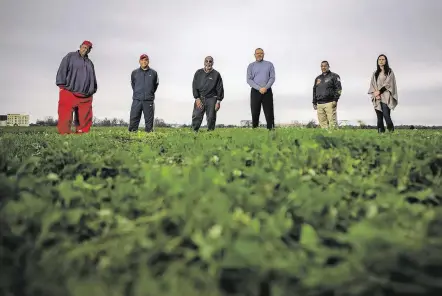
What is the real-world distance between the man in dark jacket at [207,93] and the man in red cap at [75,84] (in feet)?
11.8

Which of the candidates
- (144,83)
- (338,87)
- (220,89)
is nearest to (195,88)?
(220,89)

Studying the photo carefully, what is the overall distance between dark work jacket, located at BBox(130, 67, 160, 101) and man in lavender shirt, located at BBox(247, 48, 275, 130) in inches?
142

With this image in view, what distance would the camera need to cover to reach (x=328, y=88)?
15742mm

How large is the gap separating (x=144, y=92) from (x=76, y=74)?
7.92ft

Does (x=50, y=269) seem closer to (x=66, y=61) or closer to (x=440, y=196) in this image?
(x=440, y=196)

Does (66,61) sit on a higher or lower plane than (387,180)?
higher

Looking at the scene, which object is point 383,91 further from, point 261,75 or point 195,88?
point 195,88

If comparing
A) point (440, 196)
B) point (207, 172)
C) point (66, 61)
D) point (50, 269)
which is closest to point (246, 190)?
point (207, 172)

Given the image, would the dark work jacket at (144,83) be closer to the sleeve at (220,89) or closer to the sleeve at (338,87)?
the sleeve at (220,89)

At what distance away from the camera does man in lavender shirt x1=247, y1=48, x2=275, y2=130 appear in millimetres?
14422

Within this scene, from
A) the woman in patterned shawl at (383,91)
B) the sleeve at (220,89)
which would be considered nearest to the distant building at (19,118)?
the sleeve at (220,89)

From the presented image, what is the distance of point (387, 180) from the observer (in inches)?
138

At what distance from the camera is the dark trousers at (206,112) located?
49.9ft

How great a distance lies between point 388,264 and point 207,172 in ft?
3.87
